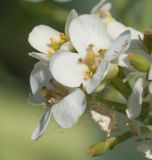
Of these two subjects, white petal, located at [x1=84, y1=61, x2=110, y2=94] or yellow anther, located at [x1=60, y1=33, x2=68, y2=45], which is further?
yellow anther, located at [x1=60, y1=33, x2=68, y2=45]

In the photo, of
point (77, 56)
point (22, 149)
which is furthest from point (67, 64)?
point (22, 149)

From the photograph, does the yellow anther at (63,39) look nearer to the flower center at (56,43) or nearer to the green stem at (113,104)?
the flower center at (56,43)

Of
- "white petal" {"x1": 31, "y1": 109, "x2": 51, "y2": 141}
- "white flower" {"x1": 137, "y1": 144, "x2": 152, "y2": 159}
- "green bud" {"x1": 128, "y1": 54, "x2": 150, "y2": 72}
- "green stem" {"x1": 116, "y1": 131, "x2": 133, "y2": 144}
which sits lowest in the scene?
"white flower" {"x1": 137, "y1": 144, "x2": 152, "y2": 159}

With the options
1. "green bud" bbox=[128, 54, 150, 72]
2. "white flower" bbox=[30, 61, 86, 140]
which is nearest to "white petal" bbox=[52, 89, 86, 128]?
"white flower" bbox=[30, 61, 86, 140]

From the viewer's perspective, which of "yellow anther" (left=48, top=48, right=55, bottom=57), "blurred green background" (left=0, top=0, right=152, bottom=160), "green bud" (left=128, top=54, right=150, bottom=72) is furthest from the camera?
"blurred green background" (left=0, top=0, right=152, bottom=160)

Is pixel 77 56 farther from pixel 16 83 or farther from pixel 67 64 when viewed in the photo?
pixel 16 83

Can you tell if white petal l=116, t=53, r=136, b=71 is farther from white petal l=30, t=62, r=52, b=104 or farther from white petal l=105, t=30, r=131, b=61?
white petal l=30, t=62, r=52, b=104

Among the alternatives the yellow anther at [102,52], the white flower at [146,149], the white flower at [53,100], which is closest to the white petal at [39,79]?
the white flower at [53,100]

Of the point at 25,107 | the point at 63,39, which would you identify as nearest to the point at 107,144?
the point at 63,39
